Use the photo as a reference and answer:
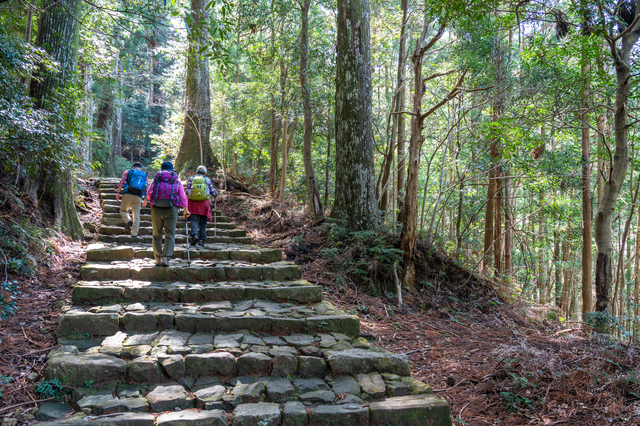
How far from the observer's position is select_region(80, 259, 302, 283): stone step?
18.5 feet

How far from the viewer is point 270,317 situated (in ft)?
15.5

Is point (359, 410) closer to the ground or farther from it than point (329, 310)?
closer to the ground

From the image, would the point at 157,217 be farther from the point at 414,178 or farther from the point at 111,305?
the point at 414,178

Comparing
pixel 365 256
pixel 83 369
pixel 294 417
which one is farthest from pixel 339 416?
pixel 365 256

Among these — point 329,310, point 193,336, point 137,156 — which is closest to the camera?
point 193,336

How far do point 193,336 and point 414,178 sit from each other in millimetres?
4632

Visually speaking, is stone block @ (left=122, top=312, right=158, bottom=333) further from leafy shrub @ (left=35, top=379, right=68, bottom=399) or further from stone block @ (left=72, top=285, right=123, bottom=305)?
leafy shrub @ (left=35, top=379, right=68, bottom=399)

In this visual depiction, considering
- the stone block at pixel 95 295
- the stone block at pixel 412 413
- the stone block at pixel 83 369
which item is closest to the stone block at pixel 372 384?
the stone block at pixel 412 413

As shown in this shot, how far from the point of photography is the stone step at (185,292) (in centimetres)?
493

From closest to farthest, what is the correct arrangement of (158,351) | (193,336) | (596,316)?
(158,351) < (193,336) < (596,316)

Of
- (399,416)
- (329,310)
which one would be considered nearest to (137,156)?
(329,310)

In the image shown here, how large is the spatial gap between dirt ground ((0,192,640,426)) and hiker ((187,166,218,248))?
2.00 meters

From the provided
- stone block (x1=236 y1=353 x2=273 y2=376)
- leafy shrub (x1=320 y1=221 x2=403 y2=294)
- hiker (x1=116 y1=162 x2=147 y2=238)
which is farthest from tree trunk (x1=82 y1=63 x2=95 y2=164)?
stone block (x1=236 y1=353 x2=273 y2=376)

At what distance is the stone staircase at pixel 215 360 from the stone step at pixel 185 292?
0.5 inches
